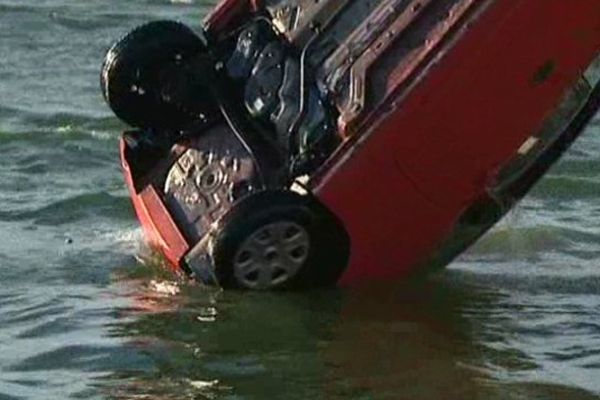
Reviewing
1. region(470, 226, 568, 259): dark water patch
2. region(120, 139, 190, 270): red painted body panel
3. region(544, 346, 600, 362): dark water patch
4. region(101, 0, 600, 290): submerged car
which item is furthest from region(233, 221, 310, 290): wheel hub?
region(470, 226, 568, 259): dark water patch

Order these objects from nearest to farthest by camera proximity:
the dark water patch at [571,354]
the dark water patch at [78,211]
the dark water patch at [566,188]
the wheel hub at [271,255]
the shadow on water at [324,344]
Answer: the shadow on water at [324,344] → the dark water patch at [571,354] → the wheel hub at [271,255] → the dark water patch at [78,211] → the dark water patch at [566,188]

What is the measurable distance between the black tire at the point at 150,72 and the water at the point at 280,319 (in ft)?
2.30

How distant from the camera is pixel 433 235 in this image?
9.35 meters

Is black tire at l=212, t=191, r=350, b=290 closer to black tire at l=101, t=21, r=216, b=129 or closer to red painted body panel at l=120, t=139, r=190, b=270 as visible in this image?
red painted body panel at l=120, t=139, r=190, b=270

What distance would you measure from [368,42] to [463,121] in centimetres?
70

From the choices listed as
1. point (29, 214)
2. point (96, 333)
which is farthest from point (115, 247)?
point (96, 333)

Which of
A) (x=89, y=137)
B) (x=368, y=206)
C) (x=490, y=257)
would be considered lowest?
(x=89, y=137)

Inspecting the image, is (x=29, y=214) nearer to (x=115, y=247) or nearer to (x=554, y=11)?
(x=115, y=247)

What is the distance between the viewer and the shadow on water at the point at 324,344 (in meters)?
8.26

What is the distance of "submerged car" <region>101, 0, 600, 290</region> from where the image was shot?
8977mm

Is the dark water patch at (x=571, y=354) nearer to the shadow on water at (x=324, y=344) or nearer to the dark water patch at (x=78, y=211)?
the shadow on water at (x=324, y=344)

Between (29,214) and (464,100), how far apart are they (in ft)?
10.4

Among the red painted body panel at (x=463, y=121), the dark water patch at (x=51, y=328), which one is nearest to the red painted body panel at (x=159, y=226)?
the dark water patch at (x=51, y=328)

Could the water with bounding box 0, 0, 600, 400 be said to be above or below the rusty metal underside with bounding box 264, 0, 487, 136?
below
